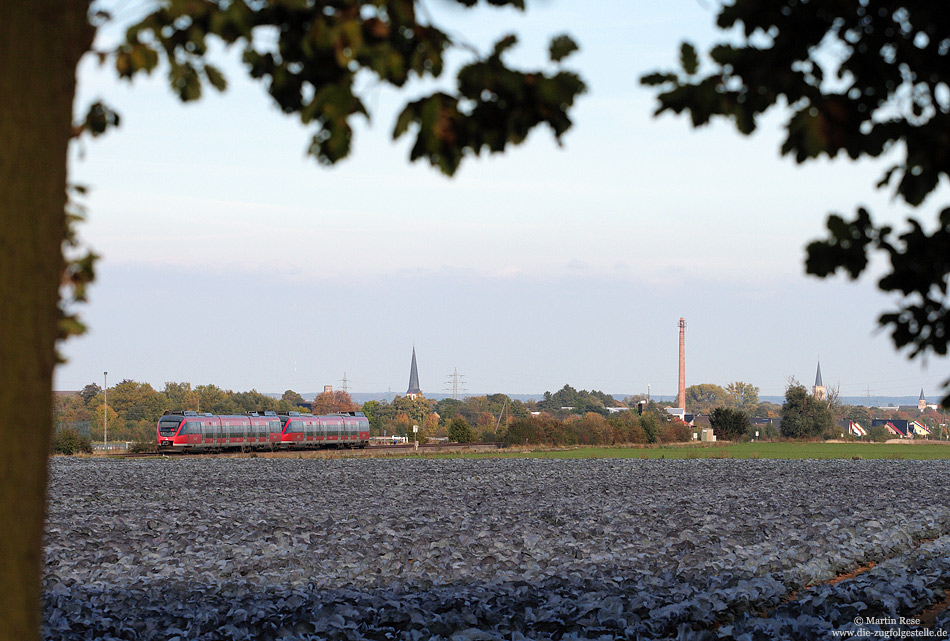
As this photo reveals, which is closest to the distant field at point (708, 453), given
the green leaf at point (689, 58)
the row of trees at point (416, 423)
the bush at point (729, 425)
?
the row of trees at point (416, 423)

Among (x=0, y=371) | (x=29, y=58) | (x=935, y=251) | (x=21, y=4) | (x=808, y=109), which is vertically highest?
(x=21, y=4)

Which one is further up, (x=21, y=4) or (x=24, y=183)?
(x=21, y=4)

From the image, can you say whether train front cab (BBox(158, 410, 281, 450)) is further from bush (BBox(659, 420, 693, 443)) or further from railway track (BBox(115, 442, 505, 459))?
bush (BBox(659, 420, 693, 443))

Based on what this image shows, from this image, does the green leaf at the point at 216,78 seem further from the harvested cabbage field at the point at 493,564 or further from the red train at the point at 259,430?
the red train at the point at 259,430

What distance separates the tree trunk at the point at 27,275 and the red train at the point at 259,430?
202ft

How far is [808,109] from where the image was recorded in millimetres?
3848

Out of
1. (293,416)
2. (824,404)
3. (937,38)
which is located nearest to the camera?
(937,38)

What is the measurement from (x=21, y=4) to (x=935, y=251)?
4229mm

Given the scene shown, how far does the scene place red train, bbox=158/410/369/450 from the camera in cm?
6269

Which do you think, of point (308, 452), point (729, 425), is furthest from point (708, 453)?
point (729, 425)

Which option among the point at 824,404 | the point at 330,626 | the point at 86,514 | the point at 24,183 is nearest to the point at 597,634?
the point at 330,626

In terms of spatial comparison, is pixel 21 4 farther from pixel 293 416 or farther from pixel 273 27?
pixel 293 416

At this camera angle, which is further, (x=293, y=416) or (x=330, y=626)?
(x=293, y=416)

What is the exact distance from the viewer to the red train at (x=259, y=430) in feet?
206
